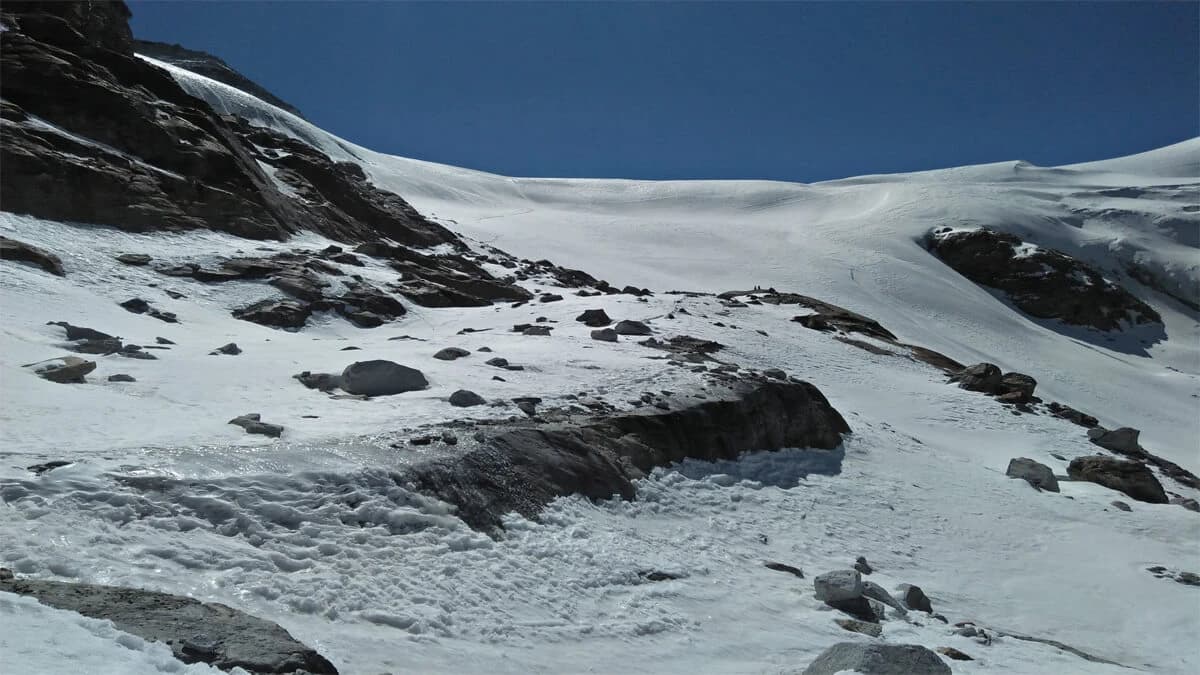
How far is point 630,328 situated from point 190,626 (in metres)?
16.8

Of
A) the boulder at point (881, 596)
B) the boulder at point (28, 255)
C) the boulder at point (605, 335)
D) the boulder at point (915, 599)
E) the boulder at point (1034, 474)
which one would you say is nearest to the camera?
the boulder at point (881, 596)

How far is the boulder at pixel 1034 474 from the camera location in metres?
→ 17.4

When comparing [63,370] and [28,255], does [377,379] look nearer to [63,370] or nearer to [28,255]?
[63,370]

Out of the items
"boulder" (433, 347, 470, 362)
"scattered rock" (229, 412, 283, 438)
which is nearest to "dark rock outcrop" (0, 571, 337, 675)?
"scattered rock" (229, 412, 283, 438)

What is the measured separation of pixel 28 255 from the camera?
17.9 m

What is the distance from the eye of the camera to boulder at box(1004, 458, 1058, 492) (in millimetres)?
17391

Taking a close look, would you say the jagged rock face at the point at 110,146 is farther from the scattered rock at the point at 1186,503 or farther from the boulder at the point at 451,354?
the scattered rock at the point at 1186,503

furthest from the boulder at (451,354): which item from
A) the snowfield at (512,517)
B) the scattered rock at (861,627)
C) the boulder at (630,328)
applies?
the scattered rock at (861,627)

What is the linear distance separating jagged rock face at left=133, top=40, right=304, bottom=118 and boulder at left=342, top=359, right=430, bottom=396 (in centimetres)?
7774

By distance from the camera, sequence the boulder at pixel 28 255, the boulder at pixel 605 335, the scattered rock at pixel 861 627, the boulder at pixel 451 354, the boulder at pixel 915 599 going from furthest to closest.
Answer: the boulder at pixel 605 335, the boulder at pixel 28 255, the boulder at pixel 451 354, the boulder at pixel 915 599, the scattered rock at pixel 861 627

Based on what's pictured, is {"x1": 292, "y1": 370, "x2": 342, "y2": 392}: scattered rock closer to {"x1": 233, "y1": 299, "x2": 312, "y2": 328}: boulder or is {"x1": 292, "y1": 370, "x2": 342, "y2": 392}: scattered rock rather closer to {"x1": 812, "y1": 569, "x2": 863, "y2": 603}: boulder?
{"x1": 233, "y1": 299, "x2": 312, "y2": 328}: boulder

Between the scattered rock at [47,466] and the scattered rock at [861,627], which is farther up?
the scattered rock at [47,466]

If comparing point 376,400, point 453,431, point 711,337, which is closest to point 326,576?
point 453,431

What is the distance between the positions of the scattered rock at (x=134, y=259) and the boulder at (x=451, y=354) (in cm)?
970
